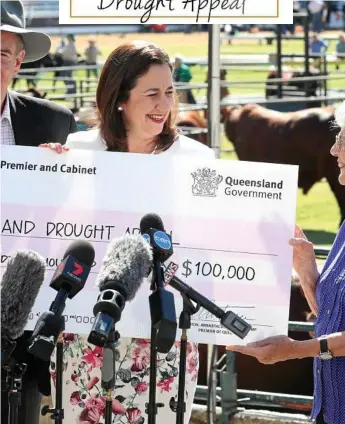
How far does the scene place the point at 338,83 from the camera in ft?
85.1

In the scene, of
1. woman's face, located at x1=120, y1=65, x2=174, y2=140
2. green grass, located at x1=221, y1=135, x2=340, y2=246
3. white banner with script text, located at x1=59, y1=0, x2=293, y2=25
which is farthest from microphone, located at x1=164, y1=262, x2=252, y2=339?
green grass, located at x1=221, y1=135, x2=340, y2=246

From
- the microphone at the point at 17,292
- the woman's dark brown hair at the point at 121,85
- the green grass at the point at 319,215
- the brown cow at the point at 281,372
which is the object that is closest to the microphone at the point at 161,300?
the microphone at the point at 17,292

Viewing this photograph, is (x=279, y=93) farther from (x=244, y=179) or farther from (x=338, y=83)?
(x=244, y=179)

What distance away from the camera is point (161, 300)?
2.68 metres

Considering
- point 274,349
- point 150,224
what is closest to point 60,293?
point 150,224

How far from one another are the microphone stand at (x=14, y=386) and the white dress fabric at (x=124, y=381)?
65cm

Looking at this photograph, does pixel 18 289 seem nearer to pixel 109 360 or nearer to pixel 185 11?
pixel 109 360

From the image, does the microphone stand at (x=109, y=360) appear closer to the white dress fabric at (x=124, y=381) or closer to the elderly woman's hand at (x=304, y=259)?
the white dress fabric at (x=124, y=381)

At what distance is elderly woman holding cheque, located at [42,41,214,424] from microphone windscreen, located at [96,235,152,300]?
80 cm

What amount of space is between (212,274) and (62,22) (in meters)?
1.04

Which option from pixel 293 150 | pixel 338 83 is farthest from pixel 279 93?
pixel 338 83

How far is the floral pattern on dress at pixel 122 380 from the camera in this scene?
341cm

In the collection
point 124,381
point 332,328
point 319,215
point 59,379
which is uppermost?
point 332,328

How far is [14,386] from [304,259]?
1.09 meters
